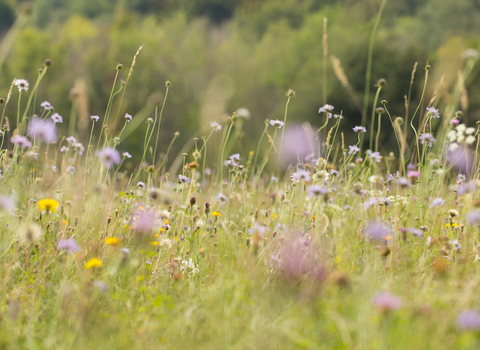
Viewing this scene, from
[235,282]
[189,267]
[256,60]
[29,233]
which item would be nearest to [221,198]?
[189,267]

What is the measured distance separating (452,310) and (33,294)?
1.38 meters

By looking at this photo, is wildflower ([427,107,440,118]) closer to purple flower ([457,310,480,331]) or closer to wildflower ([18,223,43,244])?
purple flower ([457,310,480,331])

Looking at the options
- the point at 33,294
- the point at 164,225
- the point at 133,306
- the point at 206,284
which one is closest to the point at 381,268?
the point at 206,284

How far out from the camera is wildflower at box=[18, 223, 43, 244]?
4.65 feet

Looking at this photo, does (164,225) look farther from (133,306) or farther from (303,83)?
(303,83)

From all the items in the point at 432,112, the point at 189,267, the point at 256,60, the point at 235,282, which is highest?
the point at 432,112

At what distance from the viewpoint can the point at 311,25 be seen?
22.0 meters

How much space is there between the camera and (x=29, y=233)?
141 cm

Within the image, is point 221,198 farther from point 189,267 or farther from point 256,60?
point 256,60

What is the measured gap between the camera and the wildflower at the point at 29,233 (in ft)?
4.65

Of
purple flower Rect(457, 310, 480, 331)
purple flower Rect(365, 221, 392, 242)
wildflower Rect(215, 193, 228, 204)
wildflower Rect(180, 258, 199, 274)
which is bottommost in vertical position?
wildflower Rect(180, 258, 199, 274)

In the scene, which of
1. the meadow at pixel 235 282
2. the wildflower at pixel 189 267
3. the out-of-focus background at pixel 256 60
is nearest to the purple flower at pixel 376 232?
the meadow at pixel 235 282

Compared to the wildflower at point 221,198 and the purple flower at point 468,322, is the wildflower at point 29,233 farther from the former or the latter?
the purple flower at point 468,322

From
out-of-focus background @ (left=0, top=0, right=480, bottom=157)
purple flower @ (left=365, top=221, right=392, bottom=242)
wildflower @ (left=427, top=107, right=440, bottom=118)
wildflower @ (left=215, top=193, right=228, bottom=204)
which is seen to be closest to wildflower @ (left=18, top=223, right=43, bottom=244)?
wildflower @ (left=215, top=193, right=228, bottom=204)
